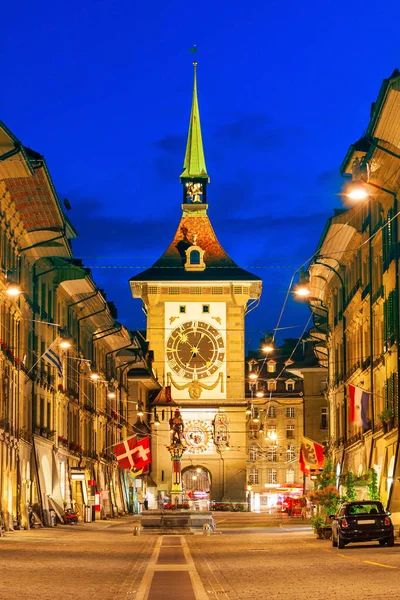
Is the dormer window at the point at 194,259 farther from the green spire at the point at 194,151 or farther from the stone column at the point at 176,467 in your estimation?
the stone column at the point at 176,467

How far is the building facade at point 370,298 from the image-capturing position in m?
48.8

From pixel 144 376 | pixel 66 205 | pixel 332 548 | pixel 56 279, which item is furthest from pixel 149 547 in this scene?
pixel 144 376

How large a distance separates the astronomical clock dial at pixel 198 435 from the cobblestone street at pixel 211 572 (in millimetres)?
89964

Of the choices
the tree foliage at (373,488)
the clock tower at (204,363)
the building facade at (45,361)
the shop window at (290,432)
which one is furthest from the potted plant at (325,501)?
the shop window at (290,432)

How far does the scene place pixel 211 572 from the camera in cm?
2589

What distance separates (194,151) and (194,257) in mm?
18199

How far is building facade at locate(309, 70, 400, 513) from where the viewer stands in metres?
48.8

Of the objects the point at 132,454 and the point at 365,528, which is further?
the point at 132,454

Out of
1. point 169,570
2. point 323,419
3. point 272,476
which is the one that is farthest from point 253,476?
point 169,570

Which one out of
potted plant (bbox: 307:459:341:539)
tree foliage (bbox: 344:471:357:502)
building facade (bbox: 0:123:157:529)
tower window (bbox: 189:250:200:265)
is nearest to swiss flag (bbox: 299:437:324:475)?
tree foliage (bbox: 344:471:357:502)

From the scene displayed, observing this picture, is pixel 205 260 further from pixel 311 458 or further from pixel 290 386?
pixel 311 458

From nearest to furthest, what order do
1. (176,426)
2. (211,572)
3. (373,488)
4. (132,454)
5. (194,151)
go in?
1. (211,572)
2. (373,488)
3. (132,454)
4. (176,426)
5. (194,151)

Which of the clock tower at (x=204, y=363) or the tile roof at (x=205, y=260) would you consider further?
the tile roof at (x=205, y=260)

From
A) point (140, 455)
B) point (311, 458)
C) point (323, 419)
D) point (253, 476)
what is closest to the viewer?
point (311, 458)
